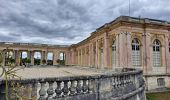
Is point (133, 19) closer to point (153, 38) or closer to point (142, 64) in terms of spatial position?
point (153, 38)

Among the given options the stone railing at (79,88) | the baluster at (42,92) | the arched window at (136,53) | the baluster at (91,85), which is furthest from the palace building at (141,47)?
the baluster at (42,92)

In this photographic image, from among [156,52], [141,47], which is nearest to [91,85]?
[141,47]

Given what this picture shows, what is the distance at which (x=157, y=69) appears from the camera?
18797 millimetres

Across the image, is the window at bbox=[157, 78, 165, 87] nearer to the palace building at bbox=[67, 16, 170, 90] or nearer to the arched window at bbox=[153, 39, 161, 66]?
the palace building at bbox=[67, 16, 170, 90]

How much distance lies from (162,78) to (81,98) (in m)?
16.2

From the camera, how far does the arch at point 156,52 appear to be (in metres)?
19.1

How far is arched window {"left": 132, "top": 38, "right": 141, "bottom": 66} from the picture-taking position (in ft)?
59.8

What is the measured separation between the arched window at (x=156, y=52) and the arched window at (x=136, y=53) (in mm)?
1849

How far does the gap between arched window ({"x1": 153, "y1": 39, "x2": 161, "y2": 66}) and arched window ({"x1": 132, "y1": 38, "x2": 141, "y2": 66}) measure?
1.85 meters

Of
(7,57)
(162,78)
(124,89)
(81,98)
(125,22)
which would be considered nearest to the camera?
(7,57)

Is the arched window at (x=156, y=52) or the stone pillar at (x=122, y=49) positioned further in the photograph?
the arched window at (x=156, y=52)

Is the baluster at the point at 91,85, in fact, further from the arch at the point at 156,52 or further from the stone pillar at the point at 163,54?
the stone pillar at the point at 163,54

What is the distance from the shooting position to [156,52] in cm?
1917

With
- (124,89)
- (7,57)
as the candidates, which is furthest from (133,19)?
(7,57)
